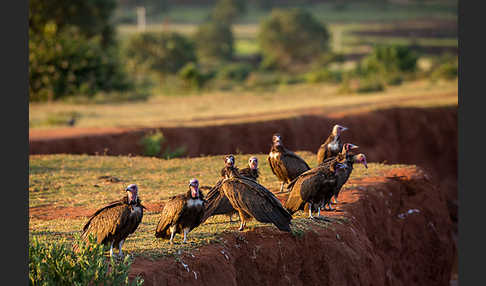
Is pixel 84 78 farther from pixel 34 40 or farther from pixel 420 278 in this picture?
pixel 420 278

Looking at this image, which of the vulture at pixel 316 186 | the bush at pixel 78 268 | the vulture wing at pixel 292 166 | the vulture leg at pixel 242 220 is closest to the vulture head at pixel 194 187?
the vulture leg at pixel 242 220

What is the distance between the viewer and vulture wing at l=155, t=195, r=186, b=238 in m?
9.81

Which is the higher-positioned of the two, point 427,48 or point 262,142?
point 427,48

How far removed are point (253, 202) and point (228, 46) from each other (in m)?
64.3

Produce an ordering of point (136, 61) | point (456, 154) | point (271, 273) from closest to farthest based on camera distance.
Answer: point (271, 273) → point (456, 154) → point (136, 61)

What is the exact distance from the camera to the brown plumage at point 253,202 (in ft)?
34.1

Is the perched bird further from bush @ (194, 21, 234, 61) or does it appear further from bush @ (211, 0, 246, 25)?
bush @ (211, 0, 246, 25)

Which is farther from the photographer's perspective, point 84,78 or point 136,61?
point 136,61

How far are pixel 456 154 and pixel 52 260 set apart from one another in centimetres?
2425

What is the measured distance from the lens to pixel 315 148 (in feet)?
80.6

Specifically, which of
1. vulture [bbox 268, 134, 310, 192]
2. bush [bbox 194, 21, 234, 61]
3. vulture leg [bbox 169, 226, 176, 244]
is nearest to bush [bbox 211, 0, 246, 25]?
bush [bbox 194, 21, 234, 61]

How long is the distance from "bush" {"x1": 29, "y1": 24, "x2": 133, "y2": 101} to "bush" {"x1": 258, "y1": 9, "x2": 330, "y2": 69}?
116 feet

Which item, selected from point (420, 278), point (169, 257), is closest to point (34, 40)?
point (420, 278)

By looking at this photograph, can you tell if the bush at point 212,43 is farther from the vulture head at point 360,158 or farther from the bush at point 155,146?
the vulture head at point 360,158
